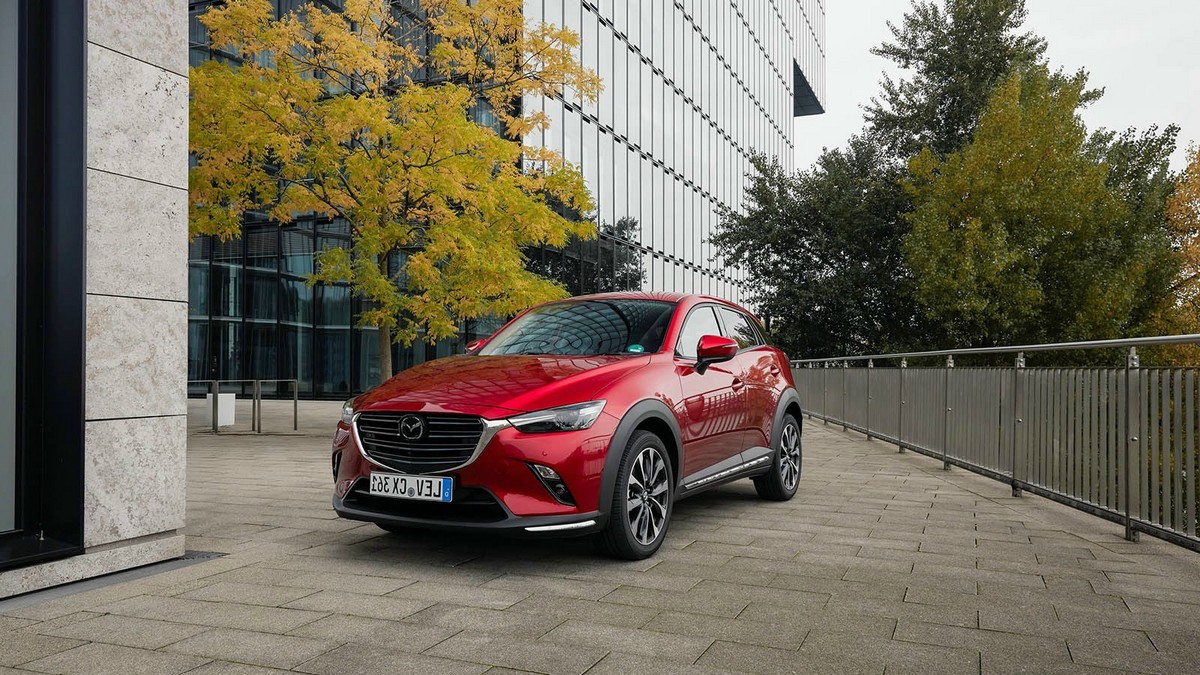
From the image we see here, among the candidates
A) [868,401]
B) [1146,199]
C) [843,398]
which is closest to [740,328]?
[868,401]

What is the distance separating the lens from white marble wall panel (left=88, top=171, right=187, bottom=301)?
4918mm

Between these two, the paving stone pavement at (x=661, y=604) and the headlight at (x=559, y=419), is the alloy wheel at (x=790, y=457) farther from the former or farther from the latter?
the headlight at (x=559, y=419)

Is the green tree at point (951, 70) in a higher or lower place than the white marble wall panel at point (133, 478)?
higher

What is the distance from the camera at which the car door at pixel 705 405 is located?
588 cm

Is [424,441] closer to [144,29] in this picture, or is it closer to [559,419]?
[559,419]

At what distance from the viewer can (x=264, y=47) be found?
13453 mm

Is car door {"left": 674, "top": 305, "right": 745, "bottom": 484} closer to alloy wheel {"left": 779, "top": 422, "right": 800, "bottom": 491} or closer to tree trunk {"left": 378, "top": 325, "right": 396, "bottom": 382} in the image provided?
alloy wheel {"left": 779, "top": 422, "right": 800, "bottom": 491}

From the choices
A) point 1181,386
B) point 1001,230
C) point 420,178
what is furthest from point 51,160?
point 1001,230

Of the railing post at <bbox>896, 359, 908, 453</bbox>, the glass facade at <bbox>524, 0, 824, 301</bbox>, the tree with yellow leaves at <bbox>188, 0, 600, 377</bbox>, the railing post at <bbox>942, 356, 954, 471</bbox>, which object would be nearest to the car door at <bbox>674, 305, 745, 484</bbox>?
the railing post at <bbox>942, 356, 954, 471</bbox>

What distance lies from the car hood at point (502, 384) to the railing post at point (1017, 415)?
3999 mm

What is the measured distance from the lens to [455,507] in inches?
192

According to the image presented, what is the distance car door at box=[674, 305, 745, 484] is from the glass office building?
1332 centimetres

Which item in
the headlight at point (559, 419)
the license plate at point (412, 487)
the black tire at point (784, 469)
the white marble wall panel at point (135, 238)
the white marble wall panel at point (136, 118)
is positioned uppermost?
the white marble wall panel at point (136, 118)

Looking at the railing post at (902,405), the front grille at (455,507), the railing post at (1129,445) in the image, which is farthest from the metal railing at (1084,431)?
the front grille at (455,507)
